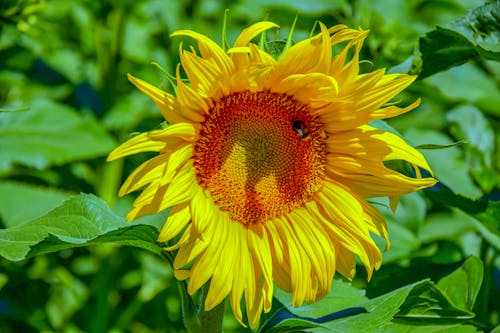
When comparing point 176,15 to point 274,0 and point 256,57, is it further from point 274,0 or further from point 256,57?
point 256,57

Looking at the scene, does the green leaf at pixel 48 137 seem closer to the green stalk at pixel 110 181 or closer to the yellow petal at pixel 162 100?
the green stalk at pixel 110 181

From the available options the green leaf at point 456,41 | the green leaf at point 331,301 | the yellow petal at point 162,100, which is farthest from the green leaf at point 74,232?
the green leaf at point 456,41

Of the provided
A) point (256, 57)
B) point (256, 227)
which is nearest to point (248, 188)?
point (256, 227)

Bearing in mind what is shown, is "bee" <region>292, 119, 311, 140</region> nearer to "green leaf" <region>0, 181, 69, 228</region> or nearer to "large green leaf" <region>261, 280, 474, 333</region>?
"large green leaf" <region>261, 280, 474, 333</region>

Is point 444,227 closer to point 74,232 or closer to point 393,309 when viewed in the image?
point 393,309

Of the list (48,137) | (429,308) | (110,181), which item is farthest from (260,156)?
(110,181)

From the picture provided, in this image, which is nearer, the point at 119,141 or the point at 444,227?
the point at 444,227
